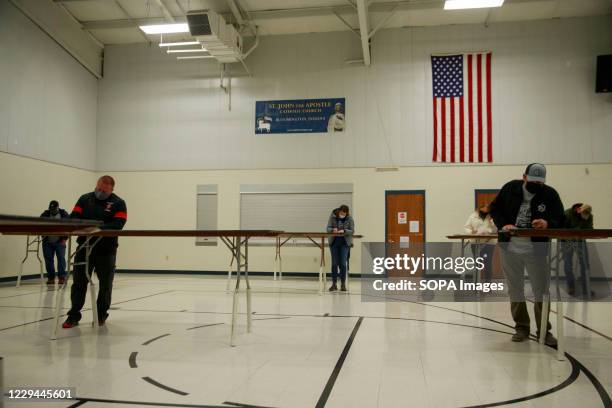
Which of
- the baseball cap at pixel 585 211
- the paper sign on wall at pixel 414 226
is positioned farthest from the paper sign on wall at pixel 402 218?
the baseball cap at pixel 585 211

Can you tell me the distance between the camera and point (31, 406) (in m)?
2.18

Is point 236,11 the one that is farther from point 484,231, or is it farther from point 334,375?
point 334,375

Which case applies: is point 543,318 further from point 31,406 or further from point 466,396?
point 31,406

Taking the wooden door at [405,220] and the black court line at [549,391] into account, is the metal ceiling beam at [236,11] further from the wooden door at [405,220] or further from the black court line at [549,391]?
the black court line at [549,391]

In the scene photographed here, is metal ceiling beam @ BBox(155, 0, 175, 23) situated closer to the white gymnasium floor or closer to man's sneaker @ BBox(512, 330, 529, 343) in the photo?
the white gymnasium floor

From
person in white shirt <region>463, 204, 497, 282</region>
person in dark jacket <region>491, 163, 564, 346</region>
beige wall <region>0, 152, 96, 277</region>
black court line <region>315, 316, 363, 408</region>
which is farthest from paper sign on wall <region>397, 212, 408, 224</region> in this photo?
beige wall <region>0, 152, 96, 277</region>

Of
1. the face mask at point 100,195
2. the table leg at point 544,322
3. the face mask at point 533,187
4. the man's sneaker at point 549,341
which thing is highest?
the face mask at point 533,187

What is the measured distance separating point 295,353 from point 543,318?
2038 millimetres

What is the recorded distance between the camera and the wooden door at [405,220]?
10102 millimetres

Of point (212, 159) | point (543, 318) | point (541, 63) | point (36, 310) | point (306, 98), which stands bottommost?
point (36, 310)

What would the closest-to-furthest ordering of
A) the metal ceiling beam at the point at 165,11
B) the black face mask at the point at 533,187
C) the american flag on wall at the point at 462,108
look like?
the black face mask at the point at 533,187 → the metal ceiling beam at the point at 165,11 → the american flag on wall at the point at 462,108

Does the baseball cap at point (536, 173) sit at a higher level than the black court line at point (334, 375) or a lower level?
higher

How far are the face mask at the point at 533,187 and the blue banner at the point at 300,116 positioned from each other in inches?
278

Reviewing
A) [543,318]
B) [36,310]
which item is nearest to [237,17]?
[36,310]
